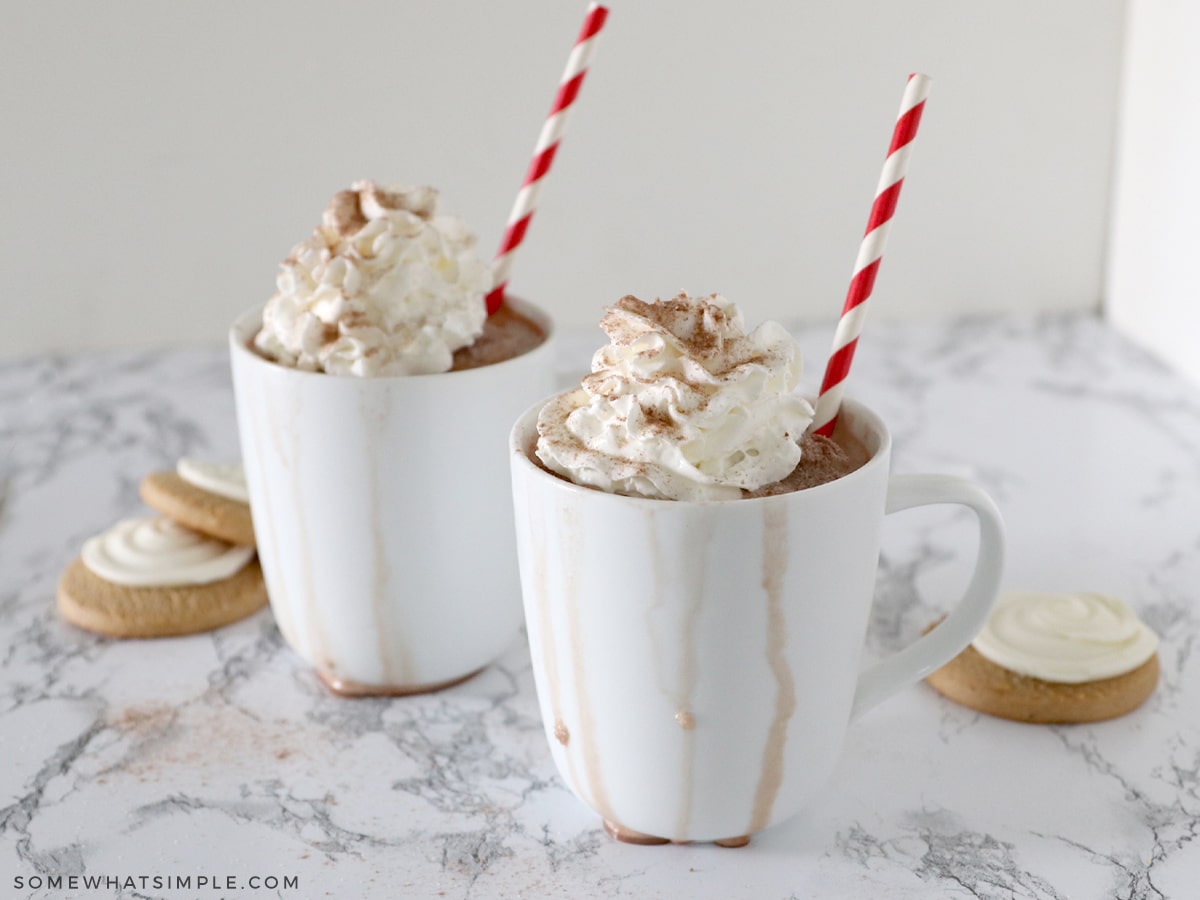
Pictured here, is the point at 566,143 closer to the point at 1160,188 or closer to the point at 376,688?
the point at 1160,188

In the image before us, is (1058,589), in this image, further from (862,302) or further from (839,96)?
(839,96)

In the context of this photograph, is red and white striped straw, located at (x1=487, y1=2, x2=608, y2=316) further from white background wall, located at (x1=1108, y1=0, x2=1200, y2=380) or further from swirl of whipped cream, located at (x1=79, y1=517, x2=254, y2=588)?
white background wall, located at (x1=1108, y1=0, x2=1200, y2=380)

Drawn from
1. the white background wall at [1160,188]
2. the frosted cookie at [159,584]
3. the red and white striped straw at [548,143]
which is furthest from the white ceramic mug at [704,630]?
the white background wall at [1160,188]

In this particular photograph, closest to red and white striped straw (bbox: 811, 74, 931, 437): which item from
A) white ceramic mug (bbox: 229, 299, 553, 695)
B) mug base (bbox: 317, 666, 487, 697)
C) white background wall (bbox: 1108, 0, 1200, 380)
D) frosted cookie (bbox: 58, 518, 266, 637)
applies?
white ceramic mug (bbox: 229, 299, 553, 695)

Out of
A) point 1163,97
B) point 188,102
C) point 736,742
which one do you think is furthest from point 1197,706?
point 188,102

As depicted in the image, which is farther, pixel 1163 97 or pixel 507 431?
pixel 1163 97

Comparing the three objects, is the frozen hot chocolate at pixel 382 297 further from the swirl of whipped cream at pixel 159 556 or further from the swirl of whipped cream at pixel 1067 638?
the swirl of whipped cream at pixel 1067 638
